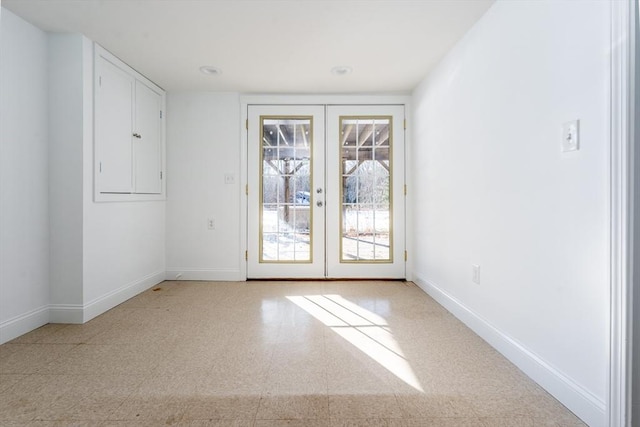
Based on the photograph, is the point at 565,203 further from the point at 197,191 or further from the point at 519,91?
the point at 197,191

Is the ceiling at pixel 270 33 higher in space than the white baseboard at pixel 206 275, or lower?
higher

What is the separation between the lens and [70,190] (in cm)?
252

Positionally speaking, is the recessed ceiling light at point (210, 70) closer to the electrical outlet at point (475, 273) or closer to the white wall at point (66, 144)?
the white wall at point (66, 144)

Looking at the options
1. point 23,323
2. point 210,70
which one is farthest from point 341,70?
point 23,323

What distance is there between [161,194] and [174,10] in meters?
2.06

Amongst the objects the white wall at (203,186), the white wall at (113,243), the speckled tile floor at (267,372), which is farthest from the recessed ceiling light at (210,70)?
the speckled tile floor at (267,372)

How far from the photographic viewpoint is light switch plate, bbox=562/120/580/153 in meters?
1.44

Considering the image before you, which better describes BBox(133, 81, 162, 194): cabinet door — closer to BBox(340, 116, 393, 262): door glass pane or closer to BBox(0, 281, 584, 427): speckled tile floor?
BBox(0, 281, 584, 427): speckled tile floor

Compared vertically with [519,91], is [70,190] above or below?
below

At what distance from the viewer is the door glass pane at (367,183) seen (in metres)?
3.87

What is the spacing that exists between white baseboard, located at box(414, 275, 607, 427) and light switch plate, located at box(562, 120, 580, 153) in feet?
3.35

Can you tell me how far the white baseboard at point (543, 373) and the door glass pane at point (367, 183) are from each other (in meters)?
1.44

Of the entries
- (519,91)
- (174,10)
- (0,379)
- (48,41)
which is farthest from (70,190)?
(519,91)

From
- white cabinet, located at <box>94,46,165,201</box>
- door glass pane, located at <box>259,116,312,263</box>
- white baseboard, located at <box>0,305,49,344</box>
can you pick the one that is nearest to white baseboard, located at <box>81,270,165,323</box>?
white baseboard, located at <box>0,305,49,344</box>
